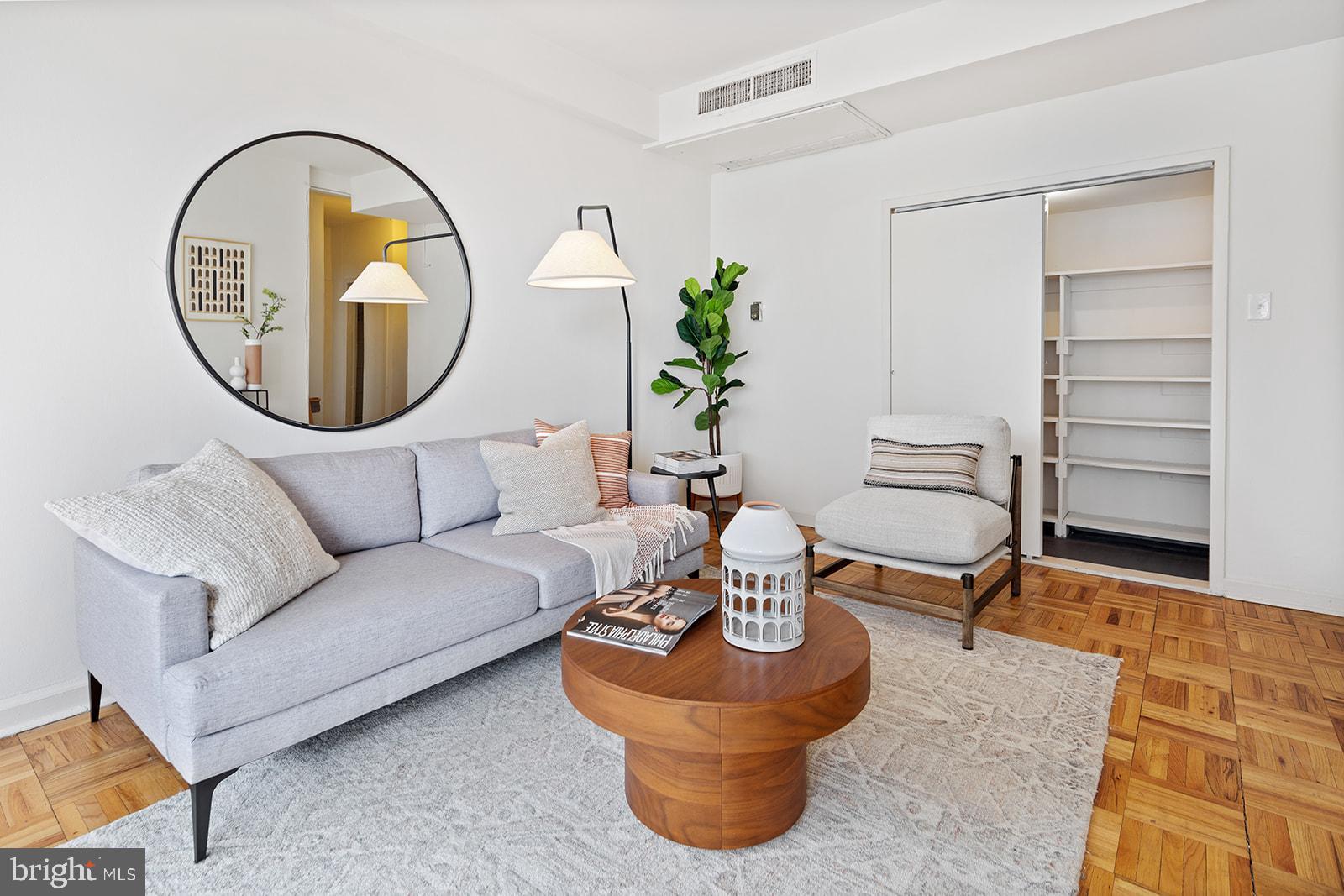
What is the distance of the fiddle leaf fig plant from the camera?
454 cm

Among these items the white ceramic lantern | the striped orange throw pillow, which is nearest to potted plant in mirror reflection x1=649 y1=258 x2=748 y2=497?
the striped orange throw pillow

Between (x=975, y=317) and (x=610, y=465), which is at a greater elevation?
(x=975, y=317)

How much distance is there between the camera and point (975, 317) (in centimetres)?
404

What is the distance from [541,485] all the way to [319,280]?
1217 millimetres

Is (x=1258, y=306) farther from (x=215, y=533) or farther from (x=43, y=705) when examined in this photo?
(x=43, y=705)

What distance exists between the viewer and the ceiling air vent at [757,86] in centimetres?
374

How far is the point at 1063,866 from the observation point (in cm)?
151

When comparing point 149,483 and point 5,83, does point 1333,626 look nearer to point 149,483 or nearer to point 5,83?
point 149,483

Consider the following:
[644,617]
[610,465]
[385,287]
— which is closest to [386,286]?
[385,287]

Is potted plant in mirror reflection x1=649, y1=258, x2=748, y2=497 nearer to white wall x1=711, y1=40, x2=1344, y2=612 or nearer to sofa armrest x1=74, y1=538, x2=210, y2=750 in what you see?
white wall x1=711, y1=40, x2=1344, y2=612

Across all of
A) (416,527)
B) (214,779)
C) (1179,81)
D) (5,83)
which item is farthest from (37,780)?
(1179,81)

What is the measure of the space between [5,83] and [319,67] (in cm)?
101

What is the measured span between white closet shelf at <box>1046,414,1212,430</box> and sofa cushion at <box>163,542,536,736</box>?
3686mm

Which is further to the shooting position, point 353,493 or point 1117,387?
point 1117,387
